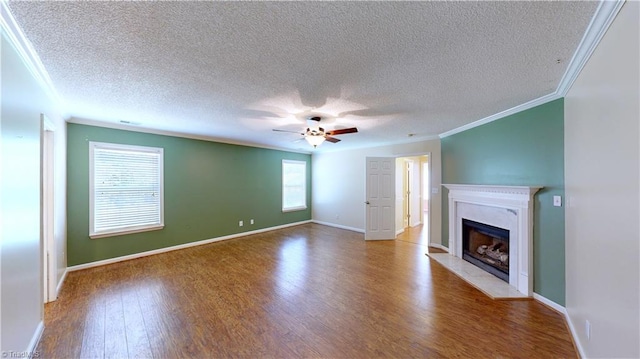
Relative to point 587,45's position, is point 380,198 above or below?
below

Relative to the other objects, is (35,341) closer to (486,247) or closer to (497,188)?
(497,188)

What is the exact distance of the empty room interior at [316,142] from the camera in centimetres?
142

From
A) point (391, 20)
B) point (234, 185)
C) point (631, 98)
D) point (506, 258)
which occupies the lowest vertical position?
point (506, 258)

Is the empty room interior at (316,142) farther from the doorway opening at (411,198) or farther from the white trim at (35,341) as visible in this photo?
the doorway opening at (411,198)

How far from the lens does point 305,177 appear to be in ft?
25.0

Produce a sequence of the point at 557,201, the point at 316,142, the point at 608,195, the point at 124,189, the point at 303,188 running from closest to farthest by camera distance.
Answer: the point at 608,195 < the point at 557,201 < the point at 316,142 < the point at 124,189 < the point at 303,188

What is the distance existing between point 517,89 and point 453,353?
2675 mm

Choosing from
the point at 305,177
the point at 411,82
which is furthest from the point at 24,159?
the point at 305,177

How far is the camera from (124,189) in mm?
4152

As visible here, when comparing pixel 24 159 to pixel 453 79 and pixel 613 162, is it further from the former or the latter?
pixel 613 162

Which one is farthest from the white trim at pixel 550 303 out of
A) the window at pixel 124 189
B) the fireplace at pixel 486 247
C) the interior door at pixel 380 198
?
the window at pixel 124 189

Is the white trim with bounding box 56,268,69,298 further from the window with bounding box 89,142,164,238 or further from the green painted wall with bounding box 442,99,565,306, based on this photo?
the green painted wall with bounding box 442,99,565,306

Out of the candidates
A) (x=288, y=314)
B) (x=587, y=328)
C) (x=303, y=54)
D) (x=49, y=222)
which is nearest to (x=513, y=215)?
(x=587, y=328)

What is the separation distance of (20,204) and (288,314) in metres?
2.41
